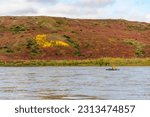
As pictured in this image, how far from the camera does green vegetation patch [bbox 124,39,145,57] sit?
10201 cm

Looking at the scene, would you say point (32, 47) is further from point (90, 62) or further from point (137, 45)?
point (90, 62)

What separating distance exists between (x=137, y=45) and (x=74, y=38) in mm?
13909

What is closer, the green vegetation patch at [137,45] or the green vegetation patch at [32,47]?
the green vegetation patch at [32,47]

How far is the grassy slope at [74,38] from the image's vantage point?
99.1m

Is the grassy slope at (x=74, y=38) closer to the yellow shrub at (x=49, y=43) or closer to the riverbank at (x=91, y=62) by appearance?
the yellow shrub at (x=49, y=43)

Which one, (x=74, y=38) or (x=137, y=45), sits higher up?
(x=74, y=38)

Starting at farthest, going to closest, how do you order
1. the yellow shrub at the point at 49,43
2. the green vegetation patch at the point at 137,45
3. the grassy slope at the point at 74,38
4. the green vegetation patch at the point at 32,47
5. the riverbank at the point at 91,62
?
the yellow shrub at the point at 49,43
the green vegetation patch at the point at 137,45
the green vegetation patch at the point at 32,47
the grassy slope at the point at 74,38
the riverbank at the point at 91,62

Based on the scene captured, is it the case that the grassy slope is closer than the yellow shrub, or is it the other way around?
the grassy slope

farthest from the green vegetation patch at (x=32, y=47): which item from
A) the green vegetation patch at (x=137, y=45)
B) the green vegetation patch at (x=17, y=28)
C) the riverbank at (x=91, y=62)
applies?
the green vegetation patch at (x=137, y=45)

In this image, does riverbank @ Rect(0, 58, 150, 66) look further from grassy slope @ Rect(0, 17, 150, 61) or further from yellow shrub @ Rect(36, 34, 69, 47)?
yellow shrub @ Rect(36, 34, 69, 47)

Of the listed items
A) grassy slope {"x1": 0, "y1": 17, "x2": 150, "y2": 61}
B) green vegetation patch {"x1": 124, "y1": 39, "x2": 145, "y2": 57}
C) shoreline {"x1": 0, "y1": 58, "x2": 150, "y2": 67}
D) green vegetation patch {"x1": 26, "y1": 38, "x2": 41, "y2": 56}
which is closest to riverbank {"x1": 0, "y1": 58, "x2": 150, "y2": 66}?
shoreline {"x1": 0, "y1": 58, "x2": 150, "y2": 67}

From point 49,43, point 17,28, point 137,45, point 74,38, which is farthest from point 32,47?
point 137,45

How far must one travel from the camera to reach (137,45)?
10619cm

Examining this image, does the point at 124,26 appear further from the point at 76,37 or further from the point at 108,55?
the point at 108,55
